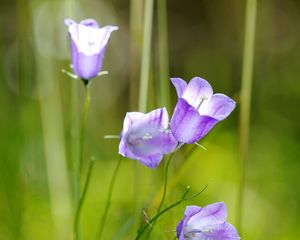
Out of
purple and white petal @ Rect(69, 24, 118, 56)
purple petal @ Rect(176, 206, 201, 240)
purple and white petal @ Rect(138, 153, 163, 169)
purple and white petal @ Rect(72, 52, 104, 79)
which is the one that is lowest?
→ purple petal @ Rect(176, 206, 201, 240)

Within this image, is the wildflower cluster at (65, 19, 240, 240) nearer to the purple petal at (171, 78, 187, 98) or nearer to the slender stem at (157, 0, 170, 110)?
the purple petal at (171, 78, 187, 98)

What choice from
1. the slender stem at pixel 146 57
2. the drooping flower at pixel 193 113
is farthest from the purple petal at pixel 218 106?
the slender stem at pixel 146 57

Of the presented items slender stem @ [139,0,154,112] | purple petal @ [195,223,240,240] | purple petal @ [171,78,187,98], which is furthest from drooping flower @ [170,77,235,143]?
slender stem @ [139,0,154,112]

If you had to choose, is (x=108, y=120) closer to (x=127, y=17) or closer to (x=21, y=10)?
(x=127, y=17)

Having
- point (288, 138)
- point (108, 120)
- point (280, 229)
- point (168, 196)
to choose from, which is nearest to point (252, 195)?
point (280, 229)

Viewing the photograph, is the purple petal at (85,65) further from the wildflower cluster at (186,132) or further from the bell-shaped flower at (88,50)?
the wildflower cluster at (186,132)
